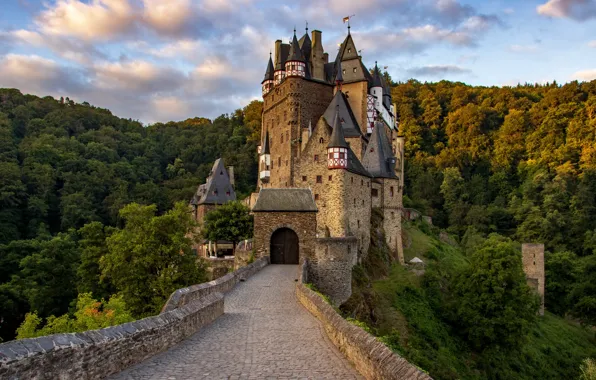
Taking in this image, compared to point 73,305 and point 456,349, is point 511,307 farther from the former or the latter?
point 73,305

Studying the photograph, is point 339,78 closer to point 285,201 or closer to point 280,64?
point 280,64

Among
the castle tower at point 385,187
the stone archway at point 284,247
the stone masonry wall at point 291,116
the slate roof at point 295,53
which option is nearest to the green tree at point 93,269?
the stone archway at point 284,247

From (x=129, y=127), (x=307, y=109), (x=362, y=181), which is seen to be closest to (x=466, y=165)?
(x=307, y=109)

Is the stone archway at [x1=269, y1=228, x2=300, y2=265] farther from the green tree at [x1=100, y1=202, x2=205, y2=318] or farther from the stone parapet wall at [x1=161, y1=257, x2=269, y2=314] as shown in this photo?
the green tree at [x1=100, y1=202, x2=205, y2=318]

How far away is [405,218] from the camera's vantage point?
188 feet

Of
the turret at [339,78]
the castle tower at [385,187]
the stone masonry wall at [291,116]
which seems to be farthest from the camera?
the turret at [339,78]

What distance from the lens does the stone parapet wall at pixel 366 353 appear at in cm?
643

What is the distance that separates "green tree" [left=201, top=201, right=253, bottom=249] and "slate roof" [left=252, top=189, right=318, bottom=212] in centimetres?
1333

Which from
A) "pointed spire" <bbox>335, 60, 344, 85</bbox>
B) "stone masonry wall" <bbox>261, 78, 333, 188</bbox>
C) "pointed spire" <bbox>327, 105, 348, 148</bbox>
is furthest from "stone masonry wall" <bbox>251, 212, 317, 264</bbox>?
"pointed spire" <bbox>335, 60, 344, 85</bbox>

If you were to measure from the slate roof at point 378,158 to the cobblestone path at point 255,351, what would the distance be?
84.8 feet

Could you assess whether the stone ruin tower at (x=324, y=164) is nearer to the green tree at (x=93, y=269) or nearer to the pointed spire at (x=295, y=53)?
the pointed spire at (x=295, y=53)

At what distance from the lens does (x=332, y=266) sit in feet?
77.9

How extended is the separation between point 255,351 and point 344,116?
33.8 metres

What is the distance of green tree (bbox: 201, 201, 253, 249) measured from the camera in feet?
132
